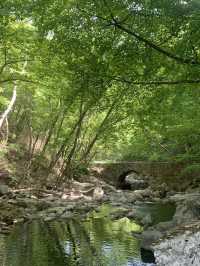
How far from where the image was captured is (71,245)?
36.6ft

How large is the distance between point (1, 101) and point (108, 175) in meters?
24.3

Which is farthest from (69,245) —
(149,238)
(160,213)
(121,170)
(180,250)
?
(121,170)

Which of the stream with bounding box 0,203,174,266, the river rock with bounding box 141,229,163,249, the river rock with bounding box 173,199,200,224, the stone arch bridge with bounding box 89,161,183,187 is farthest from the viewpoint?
the stone arch bridge with bounding box 89,161,183,187

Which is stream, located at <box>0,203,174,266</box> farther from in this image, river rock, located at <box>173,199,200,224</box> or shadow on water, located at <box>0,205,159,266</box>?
river rock, located at <box>173,199,200,224</box>

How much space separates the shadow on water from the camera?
938 centimetres

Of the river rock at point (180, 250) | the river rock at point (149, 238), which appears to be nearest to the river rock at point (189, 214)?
the river rock at point (149, 238)

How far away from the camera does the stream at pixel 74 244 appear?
9375 millimetres

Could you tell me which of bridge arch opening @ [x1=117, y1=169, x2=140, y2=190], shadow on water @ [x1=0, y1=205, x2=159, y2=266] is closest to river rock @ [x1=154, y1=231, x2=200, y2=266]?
shadow on water @ [x1=0, y1=205, x2=159, y2=266]

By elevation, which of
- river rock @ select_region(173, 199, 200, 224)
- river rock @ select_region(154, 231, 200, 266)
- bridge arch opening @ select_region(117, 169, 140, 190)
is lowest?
river rock @ select_region(154, 231, 200, 266)

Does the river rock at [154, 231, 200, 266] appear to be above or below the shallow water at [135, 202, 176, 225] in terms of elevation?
below

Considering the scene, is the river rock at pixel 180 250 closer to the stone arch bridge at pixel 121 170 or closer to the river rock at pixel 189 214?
the river rock at pixel 189 214

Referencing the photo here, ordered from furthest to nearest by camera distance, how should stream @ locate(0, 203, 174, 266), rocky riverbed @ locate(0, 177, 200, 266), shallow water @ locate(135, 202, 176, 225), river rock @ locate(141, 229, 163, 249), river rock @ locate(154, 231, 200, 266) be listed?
shallow water @ locate(135, 202, 176, 225), river rock @ locate(141, 229, 163, 249), stream @ locate(0, 203, 174, 266), rocky riverbed @ locate(0, 177, 200, 266), river rock @ locate(154, 231, 200, 266)

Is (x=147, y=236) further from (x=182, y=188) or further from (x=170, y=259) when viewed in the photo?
(x=182, y=188)

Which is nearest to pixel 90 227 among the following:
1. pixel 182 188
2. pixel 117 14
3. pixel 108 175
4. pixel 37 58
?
pixel 37 58
